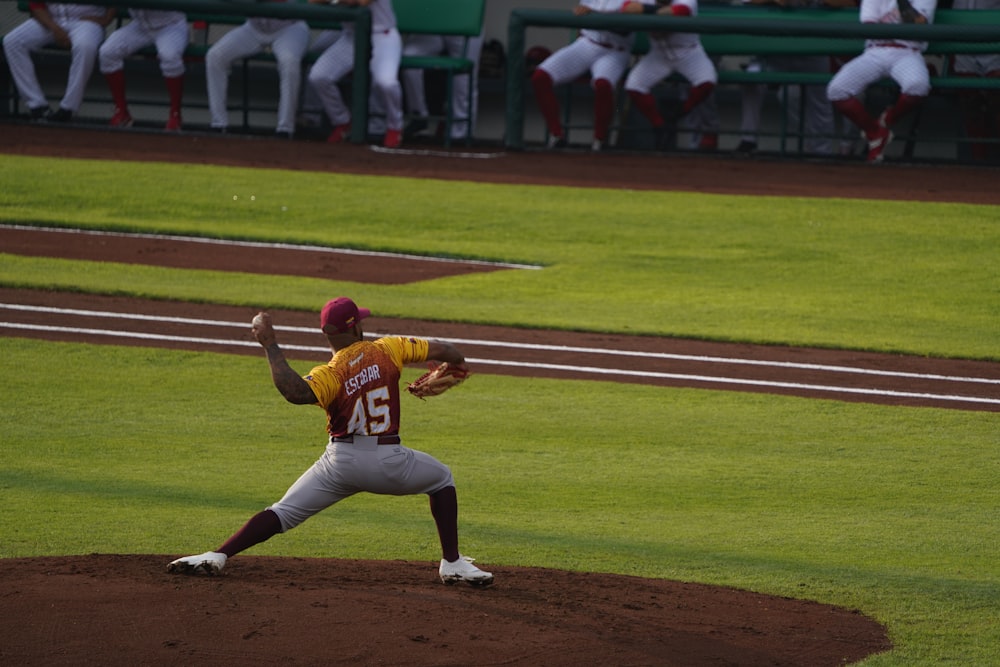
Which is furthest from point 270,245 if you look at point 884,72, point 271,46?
point 884,72

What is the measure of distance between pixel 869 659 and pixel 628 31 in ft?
42.4

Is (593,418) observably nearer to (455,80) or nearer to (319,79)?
(319,79)

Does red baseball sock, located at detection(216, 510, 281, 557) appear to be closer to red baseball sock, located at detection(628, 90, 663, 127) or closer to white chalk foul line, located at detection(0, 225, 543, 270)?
white chalk foul line, located at detection(0, 225, 543, 270)

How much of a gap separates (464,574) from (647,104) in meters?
12.5

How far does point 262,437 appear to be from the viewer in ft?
30.7

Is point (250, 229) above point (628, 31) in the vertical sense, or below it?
below

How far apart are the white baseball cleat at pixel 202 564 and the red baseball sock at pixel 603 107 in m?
12.6

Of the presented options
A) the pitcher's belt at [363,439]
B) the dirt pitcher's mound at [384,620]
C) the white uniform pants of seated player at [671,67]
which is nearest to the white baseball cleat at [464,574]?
the dirt pitcher's mound at [384,620]

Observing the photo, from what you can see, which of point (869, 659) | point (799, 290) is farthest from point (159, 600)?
point (799, 290)

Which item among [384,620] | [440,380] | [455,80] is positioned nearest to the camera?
[384,620]

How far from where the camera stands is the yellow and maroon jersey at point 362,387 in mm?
6023

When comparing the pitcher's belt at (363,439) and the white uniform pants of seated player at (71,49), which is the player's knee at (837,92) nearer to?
the white uniform pants of seated player at (71,49)

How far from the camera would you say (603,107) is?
60.5 ft

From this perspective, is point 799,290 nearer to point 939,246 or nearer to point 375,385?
point 939,246
